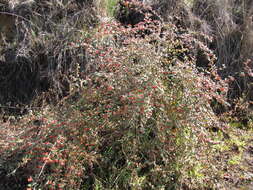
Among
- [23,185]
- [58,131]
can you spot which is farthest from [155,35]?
[23,185]

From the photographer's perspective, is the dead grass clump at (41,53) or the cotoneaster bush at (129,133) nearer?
the cotoneaster bush at (129,133)

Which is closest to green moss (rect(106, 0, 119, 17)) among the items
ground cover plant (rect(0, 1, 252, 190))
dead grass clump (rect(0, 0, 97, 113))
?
dead grass clump (rect(0, 0, 97, 113))

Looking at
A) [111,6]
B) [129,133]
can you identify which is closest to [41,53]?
[111,6]

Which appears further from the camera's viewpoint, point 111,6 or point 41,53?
point 111,6

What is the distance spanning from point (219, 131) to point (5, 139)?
2.42m

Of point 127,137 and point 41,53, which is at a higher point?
point 41,53

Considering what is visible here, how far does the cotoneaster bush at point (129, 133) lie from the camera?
2.83 meters

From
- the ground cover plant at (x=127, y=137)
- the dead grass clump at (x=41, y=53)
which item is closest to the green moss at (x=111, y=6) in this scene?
the dead grass clump at (x=41, y=53)

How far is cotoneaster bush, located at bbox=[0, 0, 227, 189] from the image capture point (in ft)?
9.30

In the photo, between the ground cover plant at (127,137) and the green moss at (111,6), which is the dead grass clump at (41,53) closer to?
the green moss at (111,6)

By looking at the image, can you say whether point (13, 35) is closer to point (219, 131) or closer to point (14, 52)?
point (14, 52)

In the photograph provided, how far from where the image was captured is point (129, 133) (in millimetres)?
2932

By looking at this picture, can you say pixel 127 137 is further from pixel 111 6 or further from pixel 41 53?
pixel 111 6

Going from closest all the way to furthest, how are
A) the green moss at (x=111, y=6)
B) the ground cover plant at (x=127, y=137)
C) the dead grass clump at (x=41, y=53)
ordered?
the ground cover plant at (x=127, y=137)
the dead grass clump at (x=41, y=53)
the green moss at (x=111, y=6)
